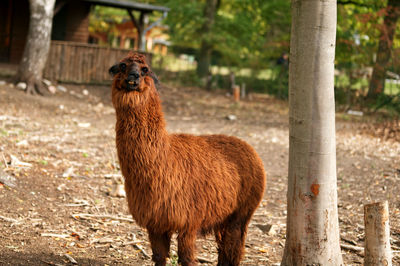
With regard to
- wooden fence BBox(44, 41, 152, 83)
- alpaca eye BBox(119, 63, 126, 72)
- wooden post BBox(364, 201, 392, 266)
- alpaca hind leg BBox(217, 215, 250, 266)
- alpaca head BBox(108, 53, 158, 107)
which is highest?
wooden fence BBox(44, 41, 152, 83)

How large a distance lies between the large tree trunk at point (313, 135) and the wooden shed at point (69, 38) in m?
17.5

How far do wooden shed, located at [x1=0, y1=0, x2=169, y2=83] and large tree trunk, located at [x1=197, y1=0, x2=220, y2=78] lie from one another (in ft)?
18.0

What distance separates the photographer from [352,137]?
1422 cm

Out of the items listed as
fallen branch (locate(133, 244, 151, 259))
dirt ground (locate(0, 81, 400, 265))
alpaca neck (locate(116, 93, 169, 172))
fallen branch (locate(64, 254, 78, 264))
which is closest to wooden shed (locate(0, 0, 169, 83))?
dirt ground (locate(0, 81, 400, 265))

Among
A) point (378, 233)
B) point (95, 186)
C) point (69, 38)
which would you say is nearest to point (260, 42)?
point (69, 38)

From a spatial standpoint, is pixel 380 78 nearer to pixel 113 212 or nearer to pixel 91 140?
pixel 91 140

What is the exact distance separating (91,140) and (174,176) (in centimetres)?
736

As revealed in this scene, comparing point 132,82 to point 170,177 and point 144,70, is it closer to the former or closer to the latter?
point 144,70

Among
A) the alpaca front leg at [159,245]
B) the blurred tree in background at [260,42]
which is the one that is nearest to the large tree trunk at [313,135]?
the alpaca front leg at [159,245]

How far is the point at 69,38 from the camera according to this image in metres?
24.0

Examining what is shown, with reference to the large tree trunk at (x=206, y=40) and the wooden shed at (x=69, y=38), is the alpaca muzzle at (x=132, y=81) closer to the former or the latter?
the wooden shed at (x=69, y=38)

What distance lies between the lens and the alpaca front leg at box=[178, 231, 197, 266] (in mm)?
4273

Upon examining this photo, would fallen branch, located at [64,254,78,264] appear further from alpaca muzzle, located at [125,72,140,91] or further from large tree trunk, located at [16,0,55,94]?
large tree trunk, located at [16,0,55,94]

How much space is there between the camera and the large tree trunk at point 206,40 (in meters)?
28.7
